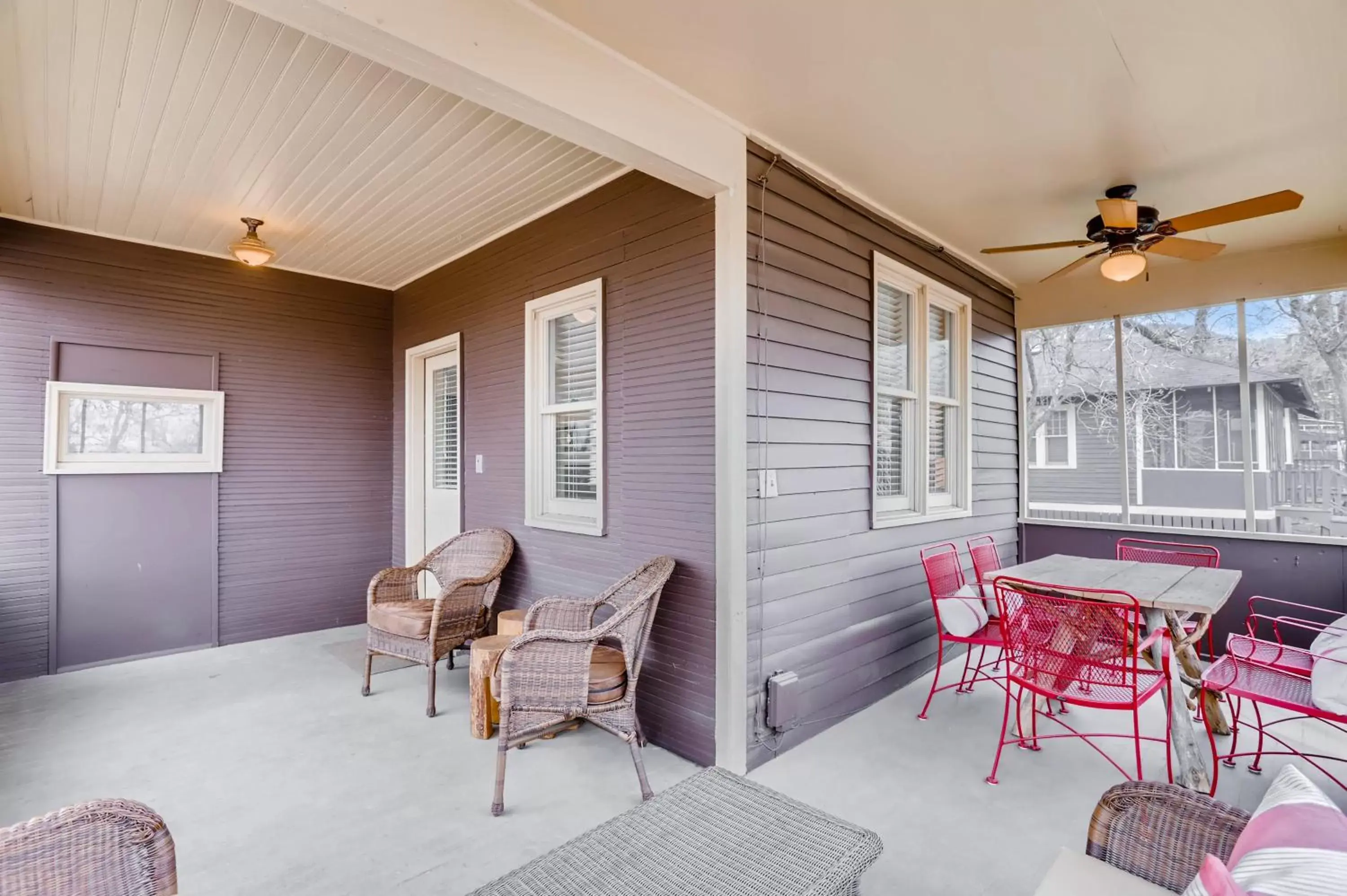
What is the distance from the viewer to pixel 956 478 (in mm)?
4598

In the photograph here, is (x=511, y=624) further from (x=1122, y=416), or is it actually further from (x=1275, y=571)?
(x=1275, y=571)

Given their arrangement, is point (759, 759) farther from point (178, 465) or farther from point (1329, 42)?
point (178, 465)

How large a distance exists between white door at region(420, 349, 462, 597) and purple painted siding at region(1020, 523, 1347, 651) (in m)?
5.11

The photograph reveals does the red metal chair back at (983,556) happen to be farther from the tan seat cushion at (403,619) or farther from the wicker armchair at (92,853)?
the wicker armchair at (92,853)

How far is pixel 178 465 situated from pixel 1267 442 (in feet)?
25.1

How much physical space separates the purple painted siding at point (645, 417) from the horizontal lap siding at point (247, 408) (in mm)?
1862

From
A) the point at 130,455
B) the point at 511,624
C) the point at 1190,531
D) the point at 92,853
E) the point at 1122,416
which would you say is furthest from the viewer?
the point at 1122,416

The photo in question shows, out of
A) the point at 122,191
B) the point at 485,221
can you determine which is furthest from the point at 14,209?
the point at 485,221

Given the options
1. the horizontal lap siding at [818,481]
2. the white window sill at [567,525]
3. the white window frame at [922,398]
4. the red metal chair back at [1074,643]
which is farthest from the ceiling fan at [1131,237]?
the white window sill at [567,525]

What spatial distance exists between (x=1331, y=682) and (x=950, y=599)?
143cm

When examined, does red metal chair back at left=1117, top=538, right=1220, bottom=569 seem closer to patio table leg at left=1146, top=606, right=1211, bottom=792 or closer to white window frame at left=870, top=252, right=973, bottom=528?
white window frame at left=870, top=252, right=973, bottom=528

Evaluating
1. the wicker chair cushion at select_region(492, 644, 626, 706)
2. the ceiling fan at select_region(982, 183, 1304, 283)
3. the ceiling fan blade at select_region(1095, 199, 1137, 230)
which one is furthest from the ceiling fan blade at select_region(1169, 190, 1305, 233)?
the wicker chair cushion at select_region(492, 644, 626, 706)

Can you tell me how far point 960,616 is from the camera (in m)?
3.39

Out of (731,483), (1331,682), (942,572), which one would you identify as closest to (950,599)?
(942,572)
